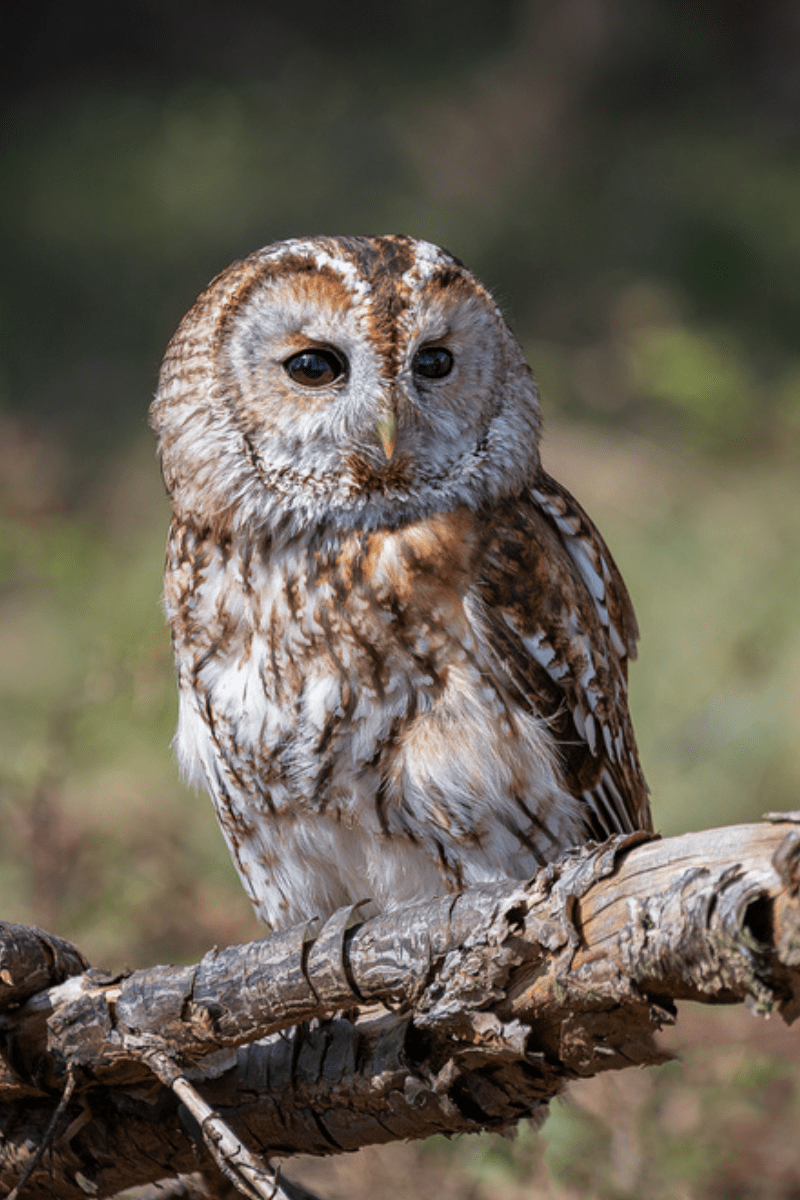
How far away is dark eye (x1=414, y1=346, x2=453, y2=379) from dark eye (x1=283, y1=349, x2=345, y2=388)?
0.12 meters

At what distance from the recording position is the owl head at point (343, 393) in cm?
201

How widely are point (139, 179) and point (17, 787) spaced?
4275 millimetres

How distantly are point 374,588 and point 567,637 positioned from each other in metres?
0.35

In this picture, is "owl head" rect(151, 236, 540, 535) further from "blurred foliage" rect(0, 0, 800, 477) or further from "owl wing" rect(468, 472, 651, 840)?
"blurred foliage" rect(0, 0, 800, 477)

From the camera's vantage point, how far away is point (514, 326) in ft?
16.0

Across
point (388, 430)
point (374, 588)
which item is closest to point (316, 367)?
point (388, 430)

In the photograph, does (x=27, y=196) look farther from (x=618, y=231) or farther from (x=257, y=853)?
(x=257, y=853)

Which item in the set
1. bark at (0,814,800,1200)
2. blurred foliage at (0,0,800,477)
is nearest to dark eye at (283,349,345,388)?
bark at (0,814,800,1200)

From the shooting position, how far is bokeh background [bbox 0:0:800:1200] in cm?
326

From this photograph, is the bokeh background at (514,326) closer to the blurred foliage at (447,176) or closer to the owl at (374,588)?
the blurred foliage at (447,176)

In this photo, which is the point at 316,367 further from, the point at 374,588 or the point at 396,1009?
the point at 396,1009

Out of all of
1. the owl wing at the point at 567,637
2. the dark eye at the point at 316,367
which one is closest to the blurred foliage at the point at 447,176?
the owl wing at the point at 567,637

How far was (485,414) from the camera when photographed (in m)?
2.21

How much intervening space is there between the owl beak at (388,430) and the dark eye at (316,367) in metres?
0.12
